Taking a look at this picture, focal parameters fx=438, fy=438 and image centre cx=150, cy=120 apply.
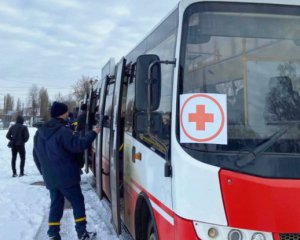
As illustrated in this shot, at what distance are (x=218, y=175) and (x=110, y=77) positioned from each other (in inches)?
201

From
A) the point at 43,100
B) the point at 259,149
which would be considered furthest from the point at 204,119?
the point at 43,100

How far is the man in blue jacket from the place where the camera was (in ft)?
19.9

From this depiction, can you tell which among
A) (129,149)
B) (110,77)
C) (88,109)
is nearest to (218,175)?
(129,149)

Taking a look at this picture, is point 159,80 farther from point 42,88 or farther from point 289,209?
point 42,88

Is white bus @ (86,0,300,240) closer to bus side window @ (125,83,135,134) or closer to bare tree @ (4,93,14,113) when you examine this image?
bus side window @ (125,83,135,134)

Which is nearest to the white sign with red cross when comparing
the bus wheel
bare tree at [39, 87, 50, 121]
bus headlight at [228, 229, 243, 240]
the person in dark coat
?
bus headlight at [228, 229, 243, 240]

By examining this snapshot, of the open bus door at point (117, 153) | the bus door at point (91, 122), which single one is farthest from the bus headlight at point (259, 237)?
the bus door at point (91, 122)

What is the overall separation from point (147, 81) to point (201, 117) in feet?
1.91

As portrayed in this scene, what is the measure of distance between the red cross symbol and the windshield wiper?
15.3 inches

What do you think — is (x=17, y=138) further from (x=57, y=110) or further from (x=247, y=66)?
(x=247, y=66)

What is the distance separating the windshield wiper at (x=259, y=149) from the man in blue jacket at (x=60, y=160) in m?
3.10

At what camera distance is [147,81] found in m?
3.70

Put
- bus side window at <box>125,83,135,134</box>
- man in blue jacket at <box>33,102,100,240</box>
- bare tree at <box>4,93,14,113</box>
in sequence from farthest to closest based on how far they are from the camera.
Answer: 1. bare tree at <box>4,93,14,113</box>
2. man in blue jacket at <box>33,102,100,240</box>
3. bus side window at <box>125,83,135,134</box>

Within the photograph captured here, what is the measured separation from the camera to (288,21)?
3.76 metres
